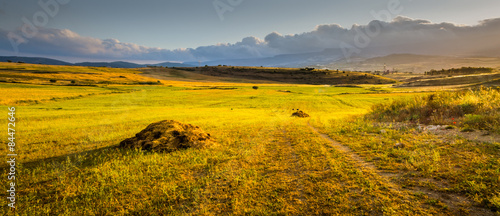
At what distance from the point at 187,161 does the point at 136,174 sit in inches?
83.3

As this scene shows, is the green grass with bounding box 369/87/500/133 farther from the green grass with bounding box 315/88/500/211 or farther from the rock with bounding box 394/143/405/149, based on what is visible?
the rock with bounding box 394/143/405/149

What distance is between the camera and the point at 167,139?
38.3ft

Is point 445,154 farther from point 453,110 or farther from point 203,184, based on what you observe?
point 453,110

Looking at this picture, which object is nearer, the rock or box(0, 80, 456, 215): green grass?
box(0, 80, 456, 215): green grass

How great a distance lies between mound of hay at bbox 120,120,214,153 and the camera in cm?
1105

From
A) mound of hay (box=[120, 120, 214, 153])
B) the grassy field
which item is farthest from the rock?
mound of hay (box=[120, 120, 214, 153])

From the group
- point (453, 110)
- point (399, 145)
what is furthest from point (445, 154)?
point (453, 110)

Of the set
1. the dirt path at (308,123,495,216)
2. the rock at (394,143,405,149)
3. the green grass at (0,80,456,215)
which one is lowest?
the green grass at (0,80,456,215)

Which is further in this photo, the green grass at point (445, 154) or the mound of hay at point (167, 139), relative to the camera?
the mound of hay at point (167, 139)

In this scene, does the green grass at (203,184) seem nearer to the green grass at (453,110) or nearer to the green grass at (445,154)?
the green grass at (445,154)

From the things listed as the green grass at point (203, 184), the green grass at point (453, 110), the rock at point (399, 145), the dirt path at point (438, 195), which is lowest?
the green grass at point (203, 184)

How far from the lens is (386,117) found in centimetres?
1944

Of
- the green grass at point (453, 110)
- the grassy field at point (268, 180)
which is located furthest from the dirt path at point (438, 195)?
the green grass at point (453, 110)

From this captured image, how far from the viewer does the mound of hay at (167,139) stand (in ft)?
36.3
